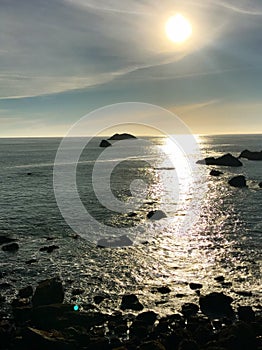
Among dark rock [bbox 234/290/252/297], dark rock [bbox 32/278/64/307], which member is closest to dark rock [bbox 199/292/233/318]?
dark rock [bbox 234/290/252/297]

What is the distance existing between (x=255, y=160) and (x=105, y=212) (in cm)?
9633

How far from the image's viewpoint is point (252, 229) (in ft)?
142

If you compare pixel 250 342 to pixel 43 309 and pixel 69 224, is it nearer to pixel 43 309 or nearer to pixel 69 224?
pixel 43 309

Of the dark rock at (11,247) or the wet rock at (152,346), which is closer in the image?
the wet rock at (152,346)

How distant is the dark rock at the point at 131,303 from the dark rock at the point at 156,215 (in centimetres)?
2402

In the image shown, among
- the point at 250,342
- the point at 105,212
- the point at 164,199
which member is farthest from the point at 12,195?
the point at 250,342

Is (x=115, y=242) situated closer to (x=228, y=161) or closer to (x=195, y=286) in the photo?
(x=195, y=286)

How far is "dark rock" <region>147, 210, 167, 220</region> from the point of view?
5028 centimetres

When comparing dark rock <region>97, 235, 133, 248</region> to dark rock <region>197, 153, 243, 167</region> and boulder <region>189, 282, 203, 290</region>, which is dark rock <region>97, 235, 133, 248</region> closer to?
boulder <region>189, 282, 203, 290</region>

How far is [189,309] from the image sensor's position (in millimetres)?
24938

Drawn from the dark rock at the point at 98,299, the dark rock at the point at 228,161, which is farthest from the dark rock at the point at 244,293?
the dark rock at the point at 228,161

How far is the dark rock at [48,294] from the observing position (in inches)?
996

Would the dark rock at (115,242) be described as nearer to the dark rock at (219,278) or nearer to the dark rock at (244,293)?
the dark rock at (219,278)

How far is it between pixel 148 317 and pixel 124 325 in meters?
1.86
